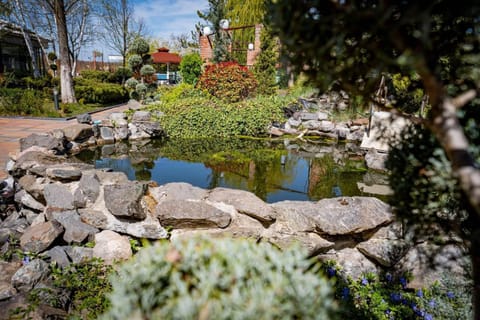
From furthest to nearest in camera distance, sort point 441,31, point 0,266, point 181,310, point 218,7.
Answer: point 218,7, point 0,266, point 441,31, point 181,310

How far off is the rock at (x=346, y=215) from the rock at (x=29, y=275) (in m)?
2.18

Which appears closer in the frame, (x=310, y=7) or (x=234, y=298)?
(x=234, y=298)

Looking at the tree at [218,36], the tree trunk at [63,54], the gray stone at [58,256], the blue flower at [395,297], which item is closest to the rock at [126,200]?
the gray stone at [58,256]

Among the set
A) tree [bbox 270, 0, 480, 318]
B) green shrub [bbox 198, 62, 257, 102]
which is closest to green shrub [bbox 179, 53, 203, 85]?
green shrub [bbox 198, 62, 257, 102]

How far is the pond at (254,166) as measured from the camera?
5.23 meters

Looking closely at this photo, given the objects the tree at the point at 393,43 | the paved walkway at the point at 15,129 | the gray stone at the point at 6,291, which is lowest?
the gray stone at the point at 6,291

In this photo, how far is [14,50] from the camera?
19156mm

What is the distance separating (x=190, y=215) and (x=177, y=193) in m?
0.45

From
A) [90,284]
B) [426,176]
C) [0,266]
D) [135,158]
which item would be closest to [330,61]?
[426,176]

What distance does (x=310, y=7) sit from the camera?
3.51 ft

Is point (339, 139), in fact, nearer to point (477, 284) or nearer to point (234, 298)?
point (477, 284)

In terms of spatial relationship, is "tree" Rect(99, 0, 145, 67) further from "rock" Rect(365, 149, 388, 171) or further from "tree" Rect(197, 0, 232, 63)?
"rock" Rect(365, 149, 388, 171)

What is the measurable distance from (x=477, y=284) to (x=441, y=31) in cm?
108

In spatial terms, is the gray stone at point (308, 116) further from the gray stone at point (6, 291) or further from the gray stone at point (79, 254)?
the gray stone at point (6, 291)
